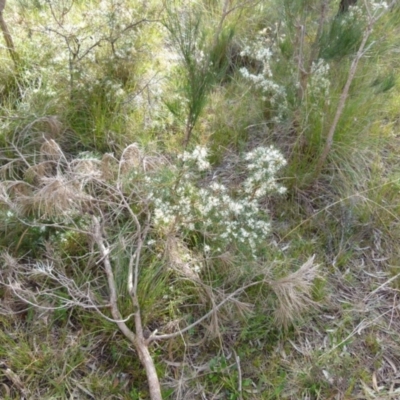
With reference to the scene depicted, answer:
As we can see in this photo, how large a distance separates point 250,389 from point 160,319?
0.45 meters

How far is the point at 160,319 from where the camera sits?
76.9 inches

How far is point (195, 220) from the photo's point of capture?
2.03 meters

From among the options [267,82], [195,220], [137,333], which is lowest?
A: [137,333]

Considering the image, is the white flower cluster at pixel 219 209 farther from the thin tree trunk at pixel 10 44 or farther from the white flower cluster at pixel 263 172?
the thin tree trunk at pixel 10 44

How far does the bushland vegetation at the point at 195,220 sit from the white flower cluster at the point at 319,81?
2 cm

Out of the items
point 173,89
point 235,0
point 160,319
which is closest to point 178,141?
point 173,89

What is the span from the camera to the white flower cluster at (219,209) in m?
1.99

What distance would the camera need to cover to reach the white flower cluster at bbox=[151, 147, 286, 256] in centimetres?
199

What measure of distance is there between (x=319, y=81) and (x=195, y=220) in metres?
1.11

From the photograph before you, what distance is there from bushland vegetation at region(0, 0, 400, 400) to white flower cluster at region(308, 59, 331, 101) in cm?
2

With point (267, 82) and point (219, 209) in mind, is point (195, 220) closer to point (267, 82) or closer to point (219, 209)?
point (219, 209)

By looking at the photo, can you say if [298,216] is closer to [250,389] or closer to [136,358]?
[250,389]

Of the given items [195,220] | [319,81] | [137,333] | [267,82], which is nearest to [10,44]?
[267,82]

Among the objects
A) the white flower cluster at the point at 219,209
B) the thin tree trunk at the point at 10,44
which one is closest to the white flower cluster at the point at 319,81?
the white flower cluster at the point at 219,209
